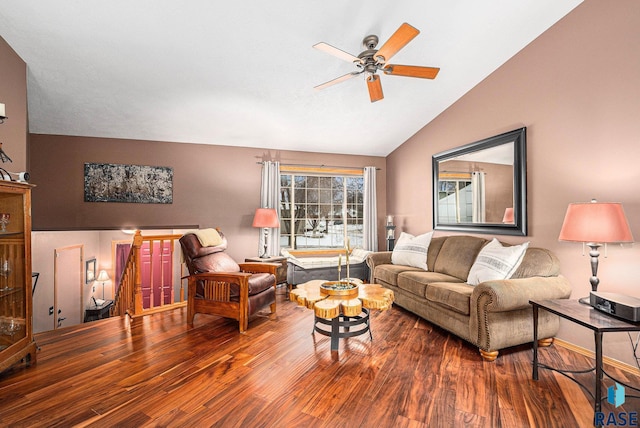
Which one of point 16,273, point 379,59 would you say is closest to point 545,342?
point 379,59

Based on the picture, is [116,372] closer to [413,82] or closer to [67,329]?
[67,329]

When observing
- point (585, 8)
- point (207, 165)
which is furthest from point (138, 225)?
point (585, 8)

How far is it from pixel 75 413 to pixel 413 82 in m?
4.27

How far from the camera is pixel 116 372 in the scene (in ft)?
7.67

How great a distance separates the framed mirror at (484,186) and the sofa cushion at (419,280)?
2.69 ft

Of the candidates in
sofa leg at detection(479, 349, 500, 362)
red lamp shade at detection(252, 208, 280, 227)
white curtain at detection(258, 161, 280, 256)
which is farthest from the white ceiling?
sofa leg at detection(479, 349, 500, 362)

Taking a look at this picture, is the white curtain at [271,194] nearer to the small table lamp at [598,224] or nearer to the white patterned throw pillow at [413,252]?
the white patterned throw pillow at [413,252]

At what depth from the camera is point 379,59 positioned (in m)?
2.61

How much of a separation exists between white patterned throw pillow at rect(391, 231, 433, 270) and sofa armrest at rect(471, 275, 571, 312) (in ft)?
4.84

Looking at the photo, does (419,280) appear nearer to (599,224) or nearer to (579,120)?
(599,224)

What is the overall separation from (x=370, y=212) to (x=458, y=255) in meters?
2.19

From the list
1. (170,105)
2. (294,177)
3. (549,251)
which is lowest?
(549,251)

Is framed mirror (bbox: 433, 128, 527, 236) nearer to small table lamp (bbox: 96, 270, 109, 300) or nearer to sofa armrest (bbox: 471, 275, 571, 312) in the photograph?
sofa armrest (bbox: 471, 275, 571, 312)

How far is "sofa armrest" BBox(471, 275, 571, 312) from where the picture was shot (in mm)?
2488
